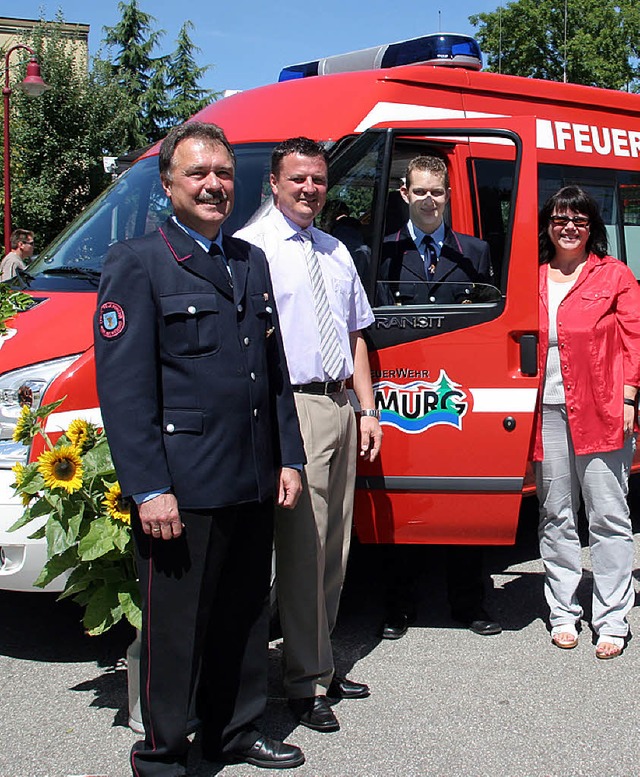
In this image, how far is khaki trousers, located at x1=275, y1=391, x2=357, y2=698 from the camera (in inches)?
142

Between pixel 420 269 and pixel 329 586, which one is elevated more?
pixel 420 269

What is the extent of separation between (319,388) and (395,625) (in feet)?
4.68

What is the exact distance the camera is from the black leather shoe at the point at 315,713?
3.59 metres

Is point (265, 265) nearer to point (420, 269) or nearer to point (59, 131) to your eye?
point (420, 269)

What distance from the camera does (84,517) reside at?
11.5ft

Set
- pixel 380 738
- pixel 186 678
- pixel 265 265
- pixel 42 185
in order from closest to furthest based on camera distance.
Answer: pixel 186 678, pixel 265 265, pixel 380 738, pixel 42 185

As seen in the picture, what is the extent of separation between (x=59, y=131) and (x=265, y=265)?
19.6 metres

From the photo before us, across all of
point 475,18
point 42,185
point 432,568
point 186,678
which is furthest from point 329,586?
point 475,18

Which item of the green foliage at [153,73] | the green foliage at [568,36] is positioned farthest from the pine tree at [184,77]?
the green foliage at [568,36]

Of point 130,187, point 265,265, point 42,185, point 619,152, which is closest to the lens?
point 265,265

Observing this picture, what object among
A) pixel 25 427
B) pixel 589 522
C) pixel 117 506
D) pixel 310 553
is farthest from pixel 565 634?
pixel 25 427

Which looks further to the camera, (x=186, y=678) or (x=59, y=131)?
(x=59, y=131)

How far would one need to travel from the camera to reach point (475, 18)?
110 ft

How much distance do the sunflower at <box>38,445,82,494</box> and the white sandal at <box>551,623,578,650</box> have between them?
2307 mm
